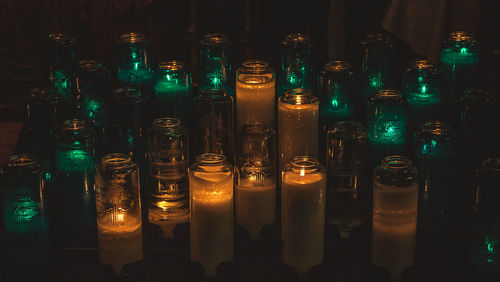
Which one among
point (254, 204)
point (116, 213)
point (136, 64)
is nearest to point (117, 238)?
point (116, 213)

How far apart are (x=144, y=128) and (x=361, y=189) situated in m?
0.63

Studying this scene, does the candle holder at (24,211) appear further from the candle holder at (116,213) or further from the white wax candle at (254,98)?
the white wax candle at (254,98)

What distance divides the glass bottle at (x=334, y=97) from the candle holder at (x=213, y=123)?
30 centimetres

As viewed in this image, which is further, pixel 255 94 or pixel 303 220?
pixel 255 94

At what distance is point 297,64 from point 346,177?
55cm

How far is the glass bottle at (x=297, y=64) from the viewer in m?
2.31

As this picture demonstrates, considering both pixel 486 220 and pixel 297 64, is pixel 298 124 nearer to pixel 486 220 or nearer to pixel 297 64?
pixel 297 64

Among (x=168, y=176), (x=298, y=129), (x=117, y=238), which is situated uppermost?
(x=298, y=129)

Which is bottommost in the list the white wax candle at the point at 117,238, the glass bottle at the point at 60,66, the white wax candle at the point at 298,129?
the white wax candle at the point at 117,238

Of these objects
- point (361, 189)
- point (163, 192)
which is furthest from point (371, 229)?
point (163, 192)

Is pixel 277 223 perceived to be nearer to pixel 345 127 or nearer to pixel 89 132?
pixel 345 127

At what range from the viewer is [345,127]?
6.34 feet

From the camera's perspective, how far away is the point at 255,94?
7.04 ft

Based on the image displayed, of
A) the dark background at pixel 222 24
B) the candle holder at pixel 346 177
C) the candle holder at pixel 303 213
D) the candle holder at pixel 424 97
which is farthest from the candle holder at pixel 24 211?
the dark background at pixel 222 24
